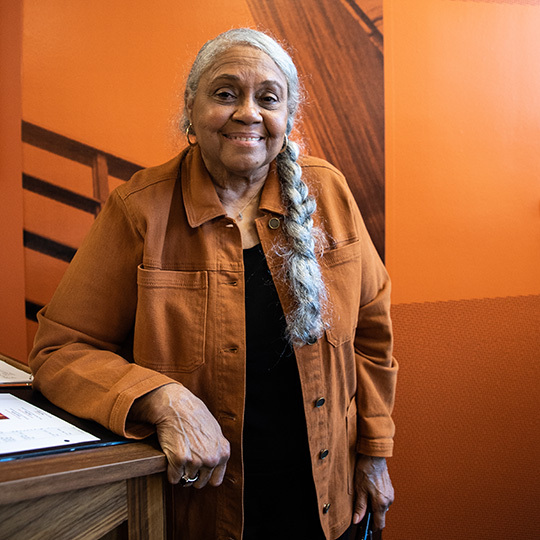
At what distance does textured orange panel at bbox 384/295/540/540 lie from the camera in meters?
2.26

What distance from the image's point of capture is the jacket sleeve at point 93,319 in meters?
1.22

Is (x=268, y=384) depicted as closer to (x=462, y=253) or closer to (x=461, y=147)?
(x=462, y=253)

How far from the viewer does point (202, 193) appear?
4.61ft

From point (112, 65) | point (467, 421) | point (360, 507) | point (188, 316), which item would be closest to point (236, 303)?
point (188, 316)

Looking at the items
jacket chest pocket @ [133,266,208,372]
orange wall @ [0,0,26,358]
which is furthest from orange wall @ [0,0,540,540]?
jacket chest pocket @ [133,266,208,372]

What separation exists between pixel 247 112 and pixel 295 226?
1.00 ft

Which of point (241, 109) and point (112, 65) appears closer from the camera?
point (241, 109)

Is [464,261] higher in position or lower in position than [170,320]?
higher

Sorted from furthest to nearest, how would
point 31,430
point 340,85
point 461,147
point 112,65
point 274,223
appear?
point 461,147, point 340,85, point 112,65, point 274,223, point 31,430

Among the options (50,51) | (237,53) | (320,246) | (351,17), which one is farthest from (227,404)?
(351,17)

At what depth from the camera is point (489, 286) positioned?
7.51 feet

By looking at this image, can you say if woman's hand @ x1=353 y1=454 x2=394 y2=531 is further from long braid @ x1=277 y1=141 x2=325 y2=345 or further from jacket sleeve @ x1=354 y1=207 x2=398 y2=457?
long braid @ x1=277 y1=141 x2=325 y2=345

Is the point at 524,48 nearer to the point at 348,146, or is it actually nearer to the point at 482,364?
the point at 348,146

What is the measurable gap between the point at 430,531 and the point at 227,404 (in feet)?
4.77
